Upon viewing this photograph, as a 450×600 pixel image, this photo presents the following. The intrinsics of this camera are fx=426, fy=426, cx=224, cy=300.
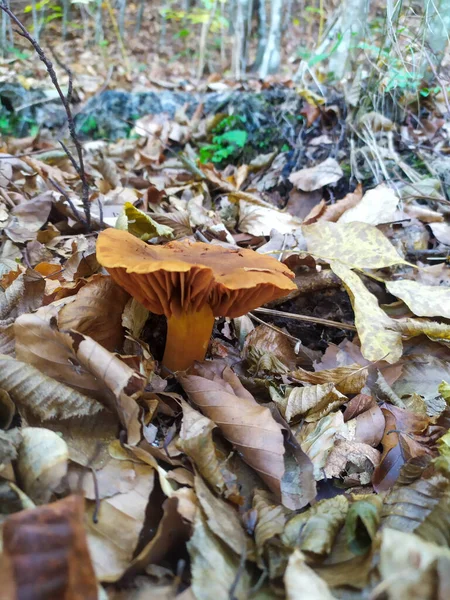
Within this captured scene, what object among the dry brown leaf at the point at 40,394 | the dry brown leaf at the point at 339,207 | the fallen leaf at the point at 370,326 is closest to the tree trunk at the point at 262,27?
the dry brown leaf at the point at 339,207

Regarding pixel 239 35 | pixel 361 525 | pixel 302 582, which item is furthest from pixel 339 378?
pixel 239 35

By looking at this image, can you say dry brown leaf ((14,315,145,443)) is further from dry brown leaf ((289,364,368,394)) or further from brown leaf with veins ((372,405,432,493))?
brown leaf with veins ((372,405,432,493))

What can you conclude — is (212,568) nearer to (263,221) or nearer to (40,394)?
(40,394)

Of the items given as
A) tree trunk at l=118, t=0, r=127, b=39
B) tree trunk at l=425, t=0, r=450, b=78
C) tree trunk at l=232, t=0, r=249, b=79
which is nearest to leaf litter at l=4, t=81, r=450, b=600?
tree trunk at l=425, t=0, r=450, b=78

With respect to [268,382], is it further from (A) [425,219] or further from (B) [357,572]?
(A) [425,219]

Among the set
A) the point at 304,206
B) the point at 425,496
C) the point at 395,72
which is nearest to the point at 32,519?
the point at 425,496

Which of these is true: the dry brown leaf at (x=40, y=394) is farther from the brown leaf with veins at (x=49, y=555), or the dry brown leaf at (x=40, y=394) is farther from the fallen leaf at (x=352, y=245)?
the fallen leaf at (x=352, y=245)
